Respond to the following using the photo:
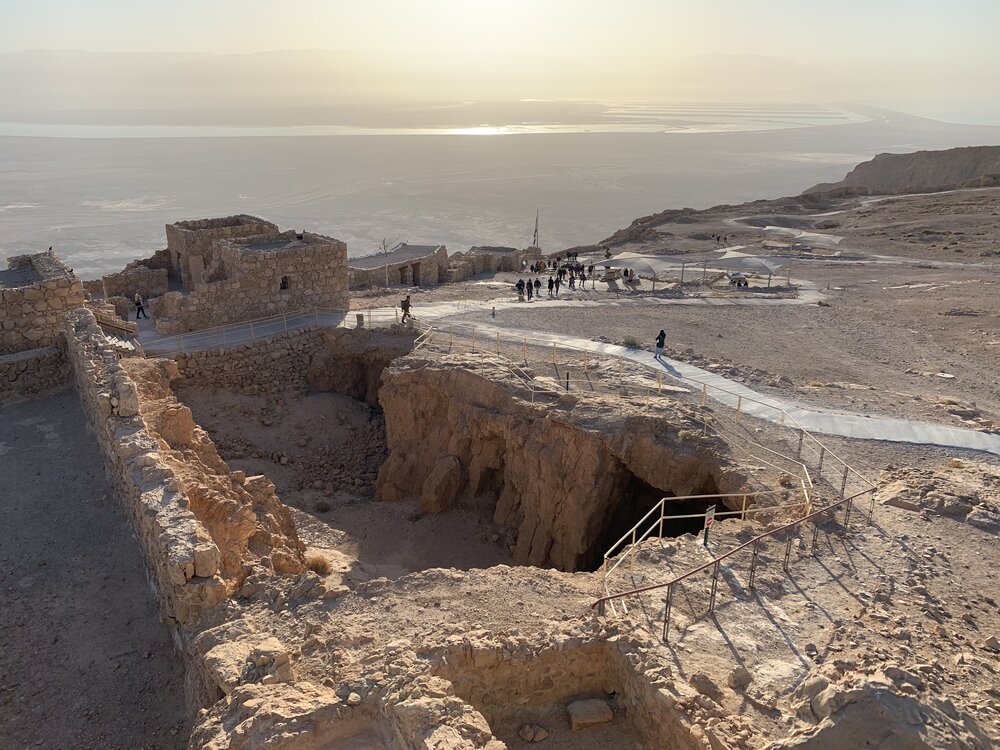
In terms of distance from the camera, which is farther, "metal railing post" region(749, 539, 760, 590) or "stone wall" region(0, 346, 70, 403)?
"stone wall" region(0, 346, 70, 403)

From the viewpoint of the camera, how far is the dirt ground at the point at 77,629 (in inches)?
264

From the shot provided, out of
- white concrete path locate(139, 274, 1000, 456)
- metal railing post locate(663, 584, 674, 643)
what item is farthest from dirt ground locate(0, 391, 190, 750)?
white concrete path locate(139, 274, 1000, 456)

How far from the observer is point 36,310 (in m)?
14.0

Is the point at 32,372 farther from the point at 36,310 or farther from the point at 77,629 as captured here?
the point at 77,629

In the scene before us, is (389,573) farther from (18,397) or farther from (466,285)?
(466,285)

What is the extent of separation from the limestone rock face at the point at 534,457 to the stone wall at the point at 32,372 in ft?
21.6

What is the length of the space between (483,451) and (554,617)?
309 inches

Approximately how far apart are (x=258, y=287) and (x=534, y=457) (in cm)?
1027

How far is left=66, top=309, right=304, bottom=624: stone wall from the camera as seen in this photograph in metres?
7.27

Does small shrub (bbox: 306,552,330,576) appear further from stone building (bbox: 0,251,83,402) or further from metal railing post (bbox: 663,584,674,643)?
stone building (bbox: 0,251,83,402)

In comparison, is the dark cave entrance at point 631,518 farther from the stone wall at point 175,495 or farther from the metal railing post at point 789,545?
the stone wall at point 175,495

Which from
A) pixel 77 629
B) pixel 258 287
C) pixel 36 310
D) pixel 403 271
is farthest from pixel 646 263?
pixel 77 629

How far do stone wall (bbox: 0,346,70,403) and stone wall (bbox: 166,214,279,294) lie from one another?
804 centimetres

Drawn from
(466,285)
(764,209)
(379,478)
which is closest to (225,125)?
(764,209)
